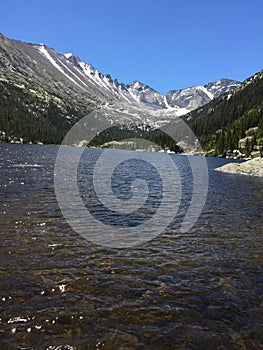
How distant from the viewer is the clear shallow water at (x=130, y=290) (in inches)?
313

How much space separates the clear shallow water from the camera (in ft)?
26.1

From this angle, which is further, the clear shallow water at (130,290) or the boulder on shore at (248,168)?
the boulder on shore at (248,168)

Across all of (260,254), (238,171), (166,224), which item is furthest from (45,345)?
(238,171)

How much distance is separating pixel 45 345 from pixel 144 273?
5.59 meters

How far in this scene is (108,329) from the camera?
823 cm

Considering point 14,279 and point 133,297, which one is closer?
point 133,297

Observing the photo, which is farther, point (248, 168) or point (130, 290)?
point (248, 168)

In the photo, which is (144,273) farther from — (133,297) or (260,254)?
(260,254)

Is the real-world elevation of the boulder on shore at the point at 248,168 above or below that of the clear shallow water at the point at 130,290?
above

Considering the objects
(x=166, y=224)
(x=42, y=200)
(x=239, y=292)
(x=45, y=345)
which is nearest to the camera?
(x=45, y=345)

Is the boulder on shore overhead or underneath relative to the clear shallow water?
overhead

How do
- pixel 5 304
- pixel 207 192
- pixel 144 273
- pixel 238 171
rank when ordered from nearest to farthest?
1. pixel 5 304
2. pixel 144 273
3. pixel 207 192
4. pixel 238 171

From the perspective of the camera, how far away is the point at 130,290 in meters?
10.7

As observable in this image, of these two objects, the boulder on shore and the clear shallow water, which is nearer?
the clear shallow water
